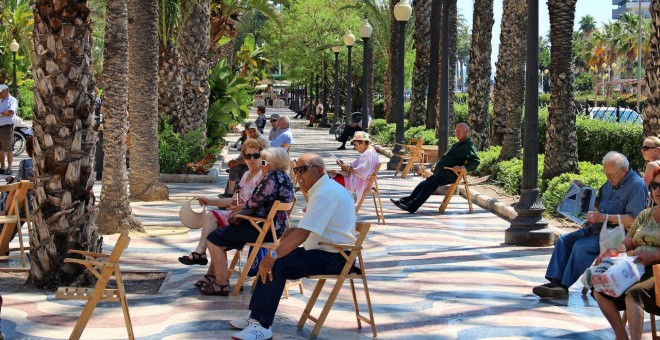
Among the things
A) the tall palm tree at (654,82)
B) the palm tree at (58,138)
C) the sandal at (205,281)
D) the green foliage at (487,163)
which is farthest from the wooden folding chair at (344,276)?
the green foliage at (487,163)

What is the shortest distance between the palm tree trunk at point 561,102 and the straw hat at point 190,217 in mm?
8066

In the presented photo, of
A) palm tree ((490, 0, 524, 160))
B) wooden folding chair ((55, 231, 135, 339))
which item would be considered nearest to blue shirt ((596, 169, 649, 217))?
wooden folding chair ((55, 231, 135, 339))

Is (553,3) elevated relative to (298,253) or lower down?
elevated

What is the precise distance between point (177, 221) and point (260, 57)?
177ft

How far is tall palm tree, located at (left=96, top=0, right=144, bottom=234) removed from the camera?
13.0 meters

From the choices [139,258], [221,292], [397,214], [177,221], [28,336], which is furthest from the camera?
[397,214]

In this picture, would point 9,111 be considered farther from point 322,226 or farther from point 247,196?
point 322,226

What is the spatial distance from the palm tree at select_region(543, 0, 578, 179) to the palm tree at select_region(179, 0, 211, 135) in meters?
8.72

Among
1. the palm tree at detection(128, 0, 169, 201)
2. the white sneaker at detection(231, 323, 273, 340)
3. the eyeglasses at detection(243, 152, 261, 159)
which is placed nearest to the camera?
the white sneaker at detection(231, 323, 273, 340)

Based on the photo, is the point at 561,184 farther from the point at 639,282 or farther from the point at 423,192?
the point at 639,282

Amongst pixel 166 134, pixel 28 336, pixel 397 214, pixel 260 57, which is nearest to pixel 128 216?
pixel 397 214

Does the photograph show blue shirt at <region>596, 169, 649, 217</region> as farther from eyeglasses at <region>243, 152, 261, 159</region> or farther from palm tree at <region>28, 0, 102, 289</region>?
palm tree at <region>28, 0, 102, 289</region>

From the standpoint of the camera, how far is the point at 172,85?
74.8 feet

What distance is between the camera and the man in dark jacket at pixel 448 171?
53.5ft
